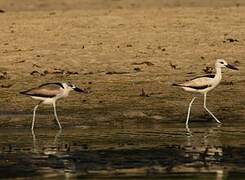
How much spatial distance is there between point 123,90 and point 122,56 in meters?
3.48

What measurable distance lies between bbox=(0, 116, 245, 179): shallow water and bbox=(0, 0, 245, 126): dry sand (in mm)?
890

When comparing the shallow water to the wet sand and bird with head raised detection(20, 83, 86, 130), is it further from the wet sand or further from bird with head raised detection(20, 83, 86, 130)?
bird with head raised detection(20, 83, 86, 130)

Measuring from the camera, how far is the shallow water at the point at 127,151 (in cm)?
1298

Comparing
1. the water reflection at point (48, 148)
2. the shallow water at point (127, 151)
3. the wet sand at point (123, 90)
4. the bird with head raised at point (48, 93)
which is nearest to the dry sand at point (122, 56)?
the wet sand at point (123, 90)

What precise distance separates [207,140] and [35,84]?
226 inches

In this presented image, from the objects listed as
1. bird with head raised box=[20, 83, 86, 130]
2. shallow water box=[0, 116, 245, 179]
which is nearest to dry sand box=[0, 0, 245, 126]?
bird with head raised box=[20, 83, 86, 130]

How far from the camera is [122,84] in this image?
799 inches

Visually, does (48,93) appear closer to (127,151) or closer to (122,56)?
(127,151)

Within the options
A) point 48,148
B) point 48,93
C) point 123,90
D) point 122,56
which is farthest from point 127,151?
point 122,56

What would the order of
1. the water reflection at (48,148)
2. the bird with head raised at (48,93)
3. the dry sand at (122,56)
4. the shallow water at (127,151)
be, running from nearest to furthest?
the shallow water at (127,151) < the water reflection at (48,148) < the bird with head raised at (48,93) < the dry sand at (122,56)

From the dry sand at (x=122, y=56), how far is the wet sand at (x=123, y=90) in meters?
0.02

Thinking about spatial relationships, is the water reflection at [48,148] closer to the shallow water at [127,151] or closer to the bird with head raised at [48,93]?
the shallow water at [127,151]

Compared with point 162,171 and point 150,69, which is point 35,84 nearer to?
point 150,69

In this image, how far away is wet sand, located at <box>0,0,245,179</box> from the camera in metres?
13.8
